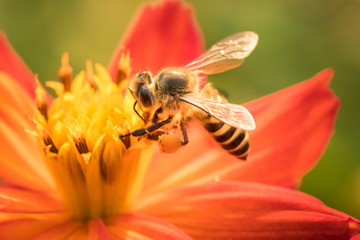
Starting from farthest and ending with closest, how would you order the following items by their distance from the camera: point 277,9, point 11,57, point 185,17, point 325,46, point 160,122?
point 277,9 < point 325,46 < point 185,17 < point 11,57 < point 160,122

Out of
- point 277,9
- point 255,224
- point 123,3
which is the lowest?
point 255,224

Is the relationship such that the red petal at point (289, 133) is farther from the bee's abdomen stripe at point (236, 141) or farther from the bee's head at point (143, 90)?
the bee's head at point (143, 90)

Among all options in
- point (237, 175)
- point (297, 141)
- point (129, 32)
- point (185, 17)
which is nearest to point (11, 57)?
point (129, 32)

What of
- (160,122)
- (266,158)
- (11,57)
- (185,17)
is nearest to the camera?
(160,122)

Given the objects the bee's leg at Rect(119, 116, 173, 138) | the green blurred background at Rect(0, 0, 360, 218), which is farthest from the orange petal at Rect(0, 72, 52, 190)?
the green blurred background at Rect(0, 0, 360, 218)

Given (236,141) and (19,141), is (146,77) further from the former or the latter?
(19,141)

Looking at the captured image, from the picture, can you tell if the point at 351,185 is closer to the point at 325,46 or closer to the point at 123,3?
the point at 325,46

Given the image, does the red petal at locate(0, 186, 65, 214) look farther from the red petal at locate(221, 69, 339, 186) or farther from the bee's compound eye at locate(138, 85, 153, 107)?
the red petal at locate(221, 69, 339, 186)

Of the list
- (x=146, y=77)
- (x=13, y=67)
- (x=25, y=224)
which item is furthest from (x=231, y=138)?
(x=13, y=67)
